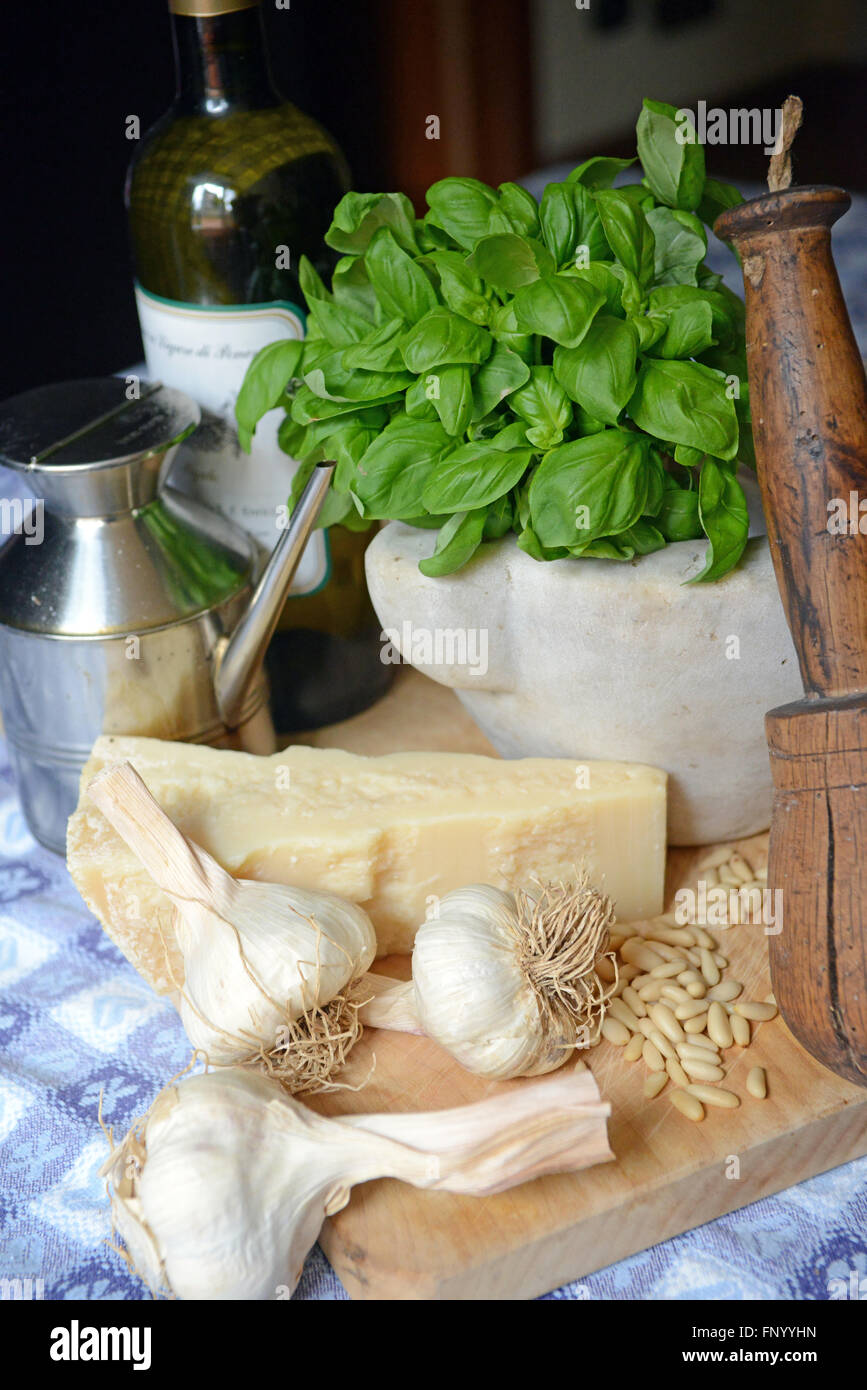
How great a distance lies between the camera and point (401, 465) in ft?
2.60

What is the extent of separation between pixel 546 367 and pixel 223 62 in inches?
15.1

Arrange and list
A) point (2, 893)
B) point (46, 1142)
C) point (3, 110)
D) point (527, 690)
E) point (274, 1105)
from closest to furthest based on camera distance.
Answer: point (274, 1105), point (46, 1142), point (527, 690), point (2, 893), point (3, 110)

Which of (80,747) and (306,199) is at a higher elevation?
(306,199)

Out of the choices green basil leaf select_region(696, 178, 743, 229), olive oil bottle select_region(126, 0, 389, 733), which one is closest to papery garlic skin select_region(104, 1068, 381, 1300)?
olive oil bottle select_region(126, 0, 389, 733)

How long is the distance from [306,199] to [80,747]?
448mm

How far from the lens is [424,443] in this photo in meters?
0.79

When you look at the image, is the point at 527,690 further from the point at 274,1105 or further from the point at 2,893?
the point at 2,893

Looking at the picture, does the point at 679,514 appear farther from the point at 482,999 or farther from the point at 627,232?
the point at 482,999

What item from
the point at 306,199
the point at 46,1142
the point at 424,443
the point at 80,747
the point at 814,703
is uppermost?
the point at 306,199

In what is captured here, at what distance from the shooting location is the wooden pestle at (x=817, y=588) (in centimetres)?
66

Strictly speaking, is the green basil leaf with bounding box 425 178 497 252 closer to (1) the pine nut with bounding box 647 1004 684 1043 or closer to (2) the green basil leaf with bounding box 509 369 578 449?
(2) the green basil leaf with bounding box 509 369 578 449

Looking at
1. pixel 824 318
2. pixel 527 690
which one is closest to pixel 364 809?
pixel 527 690

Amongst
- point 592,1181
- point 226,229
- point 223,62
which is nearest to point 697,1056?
point 592,1181

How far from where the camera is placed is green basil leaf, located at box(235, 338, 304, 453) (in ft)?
2.86
